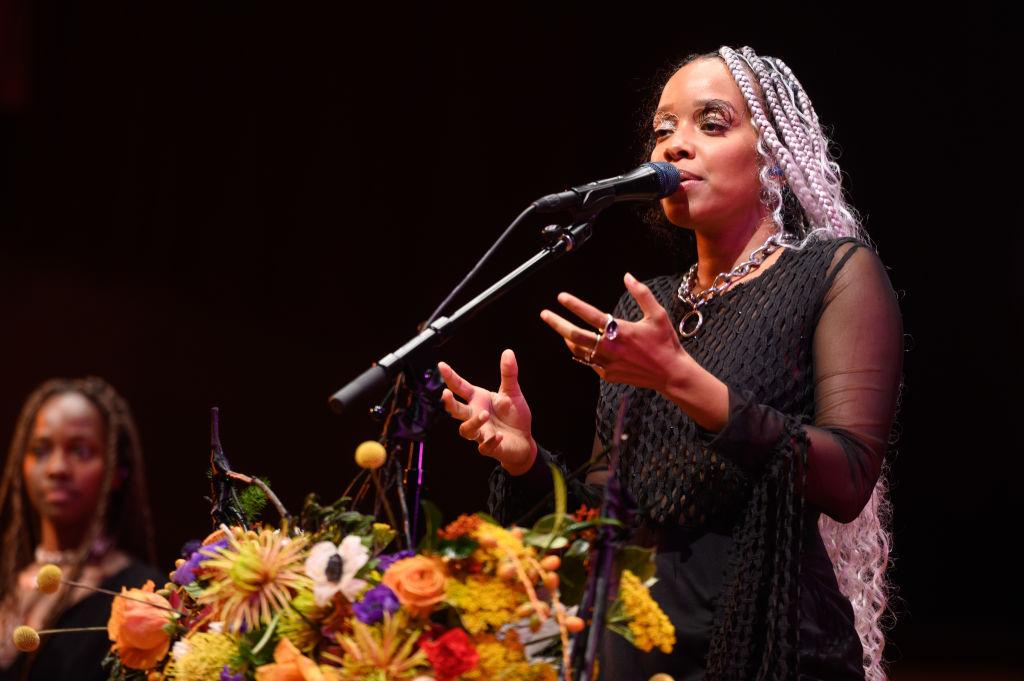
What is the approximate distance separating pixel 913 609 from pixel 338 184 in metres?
2.34

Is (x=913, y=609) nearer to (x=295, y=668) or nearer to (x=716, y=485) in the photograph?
(x=716, y=485)

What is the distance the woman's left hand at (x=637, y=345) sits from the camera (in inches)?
51.7

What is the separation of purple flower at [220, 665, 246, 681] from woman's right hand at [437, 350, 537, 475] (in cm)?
47

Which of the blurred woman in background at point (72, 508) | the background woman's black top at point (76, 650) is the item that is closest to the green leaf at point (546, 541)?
the background woman's black top at point (76, 650)

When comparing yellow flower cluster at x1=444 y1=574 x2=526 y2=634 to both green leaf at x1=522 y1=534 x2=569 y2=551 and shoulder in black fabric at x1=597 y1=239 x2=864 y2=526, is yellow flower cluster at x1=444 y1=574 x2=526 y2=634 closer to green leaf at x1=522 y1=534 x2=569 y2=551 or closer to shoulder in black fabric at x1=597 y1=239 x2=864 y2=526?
green leaf at x1=522 y1=534 x2=569 y2=551

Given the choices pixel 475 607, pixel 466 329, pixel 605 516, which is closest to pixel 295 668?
pixel 475 607

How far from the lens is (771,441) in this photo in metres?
1.36

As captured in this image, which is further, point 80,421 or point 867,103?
point 80,421

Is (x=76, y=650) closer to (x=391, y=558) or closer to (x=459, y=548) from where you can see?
(x=391, y=558)

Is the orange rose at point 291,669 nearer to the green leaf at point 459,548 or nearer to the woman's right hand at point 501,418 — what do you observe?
the green leaf at point 459,548

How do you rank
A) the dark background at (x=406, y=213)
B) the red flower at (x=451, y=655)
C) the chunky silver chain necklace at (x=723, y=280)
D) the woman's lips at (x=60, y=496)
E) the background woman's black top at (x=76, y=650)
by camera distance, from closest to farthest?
the red flower at (x=451, y=655), the chunky silver chain necklace at (x=723, y=280), the background woman's black top at (x=76, y=650), the dark background at (x=406, y=213), the woman's lips at (x=60, y=496)

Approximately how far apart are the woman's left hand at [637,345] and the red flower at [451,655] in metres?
0.40

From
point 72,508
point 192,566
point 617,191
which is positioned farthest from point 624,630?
point 72,508

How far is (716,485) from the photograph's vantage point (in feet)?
5.13
